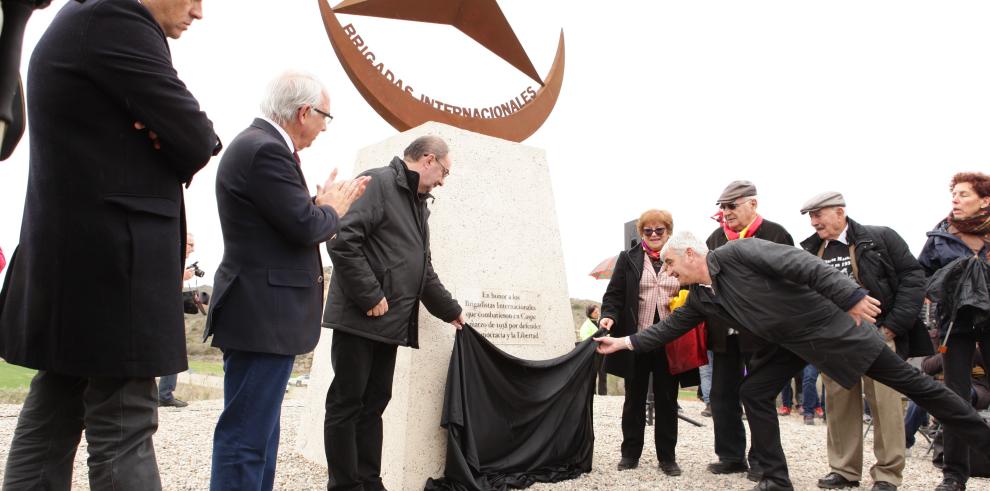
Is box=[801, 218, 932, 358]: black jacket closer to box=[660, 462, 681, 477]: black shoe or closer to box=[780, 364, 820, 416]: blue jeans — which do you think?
box=[660, 462, 681, 477]: black shoe

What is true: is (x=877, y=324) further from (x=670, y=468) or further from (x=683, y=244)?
(x=670, y=468)

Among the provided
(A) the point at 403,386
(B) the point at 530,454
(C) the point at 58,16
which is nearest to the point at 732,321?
(B) the point at 530,454

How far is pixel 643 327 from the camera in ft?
16.1

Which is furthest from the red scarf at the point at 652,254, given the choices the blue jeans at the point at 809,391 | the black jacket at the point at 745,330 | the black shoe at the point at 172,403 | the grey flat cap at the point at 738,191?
the black shoe at the point at 172,403

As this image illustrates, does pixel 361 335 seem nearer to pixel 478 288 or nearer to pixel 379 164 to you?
pixel 478 288

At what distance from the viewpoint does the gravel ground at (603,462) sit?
422 centimetres

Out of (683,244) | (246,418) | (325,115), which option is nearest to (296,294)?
(246,418)

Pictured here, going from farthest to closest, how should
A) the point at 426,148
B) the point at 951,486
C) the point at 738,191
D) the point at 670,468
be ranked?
1. the point at 738,191
2. the point at 670,468
3. the point at 951,486
4. the point at 426,148

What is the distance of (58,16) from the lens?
1.79 meters

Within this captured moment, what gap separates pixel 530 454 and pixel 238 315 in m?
2.53

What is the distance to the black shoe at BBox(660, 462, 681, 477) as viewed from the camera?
182 inches

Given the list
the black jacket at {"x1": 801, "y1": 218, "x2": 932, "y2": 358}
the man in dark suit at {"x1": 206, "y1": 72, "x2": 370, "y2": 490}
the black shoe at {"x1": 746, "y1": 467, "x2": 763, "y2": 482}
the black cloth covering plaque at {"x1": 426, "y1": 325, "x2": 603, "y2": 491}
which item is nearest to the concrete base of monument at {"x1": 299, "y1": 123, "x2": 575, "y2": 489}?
the black cloth covering plaque at {"x1": 426, "y1": 325, "x2": 603, "y2": 491}

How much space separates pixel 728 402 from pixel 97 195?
4.07 m

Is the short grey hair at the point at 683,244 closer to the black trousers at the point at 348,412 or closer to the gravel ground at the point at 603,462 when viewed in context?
the gravel ground at the point at 603,462
